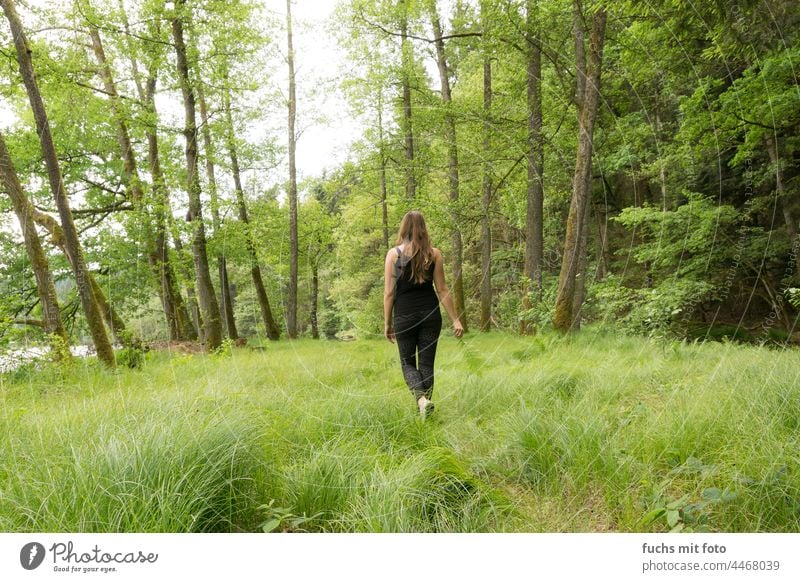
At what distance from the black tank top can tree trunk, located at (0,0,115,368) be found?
344 centimetres

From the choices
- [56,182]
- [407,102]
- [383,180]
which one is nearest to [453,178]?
[407,102]

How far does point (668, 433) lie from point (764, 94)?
561 cm

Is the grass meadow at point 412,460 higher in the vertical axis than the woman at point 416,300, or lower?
lower

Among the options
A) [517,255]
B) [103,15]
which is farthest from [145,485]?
[517,255]

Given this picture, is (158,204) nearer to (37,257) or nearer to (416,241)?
(37,257)

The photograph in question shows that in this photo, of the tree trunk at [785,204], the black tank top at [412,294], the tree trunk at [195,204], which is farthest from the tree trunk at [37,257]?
the tree trunk at [785,204]

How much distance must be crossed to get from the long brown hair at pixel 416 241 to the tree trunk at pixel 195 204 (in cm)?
351

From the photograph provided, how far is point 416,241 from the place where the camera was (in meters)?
3.13

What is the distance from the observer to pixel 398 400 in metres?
3.17

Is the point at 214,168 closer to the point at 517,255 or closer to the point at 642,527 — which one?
the point at 642,527

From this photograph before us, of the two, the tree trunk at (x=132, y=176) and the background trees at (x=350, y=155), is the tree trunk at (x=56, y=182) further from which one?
the tree trunk at (x=132, y=176)

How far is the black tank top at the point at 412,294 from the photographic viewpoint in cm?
326

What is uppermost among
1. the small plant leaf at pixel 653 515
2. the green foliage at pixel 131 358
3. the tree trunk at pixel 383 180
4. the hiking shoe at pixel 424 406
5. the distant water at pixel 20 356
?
the tree trunk at pixel 383 180

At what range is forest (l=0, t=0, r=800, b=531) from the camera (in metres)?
2.00
